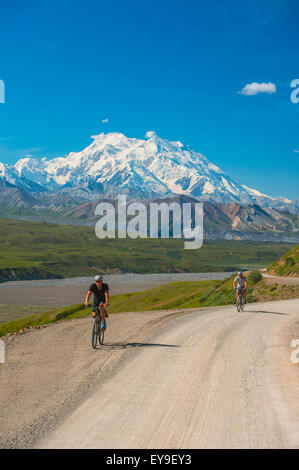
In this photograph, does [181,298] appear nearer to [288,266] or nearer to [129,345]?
[288,266]

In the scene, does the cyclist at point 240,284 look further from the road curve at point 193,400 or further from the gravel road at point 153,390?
the road curve at point 193,400

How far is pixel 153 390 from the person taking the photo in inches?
569

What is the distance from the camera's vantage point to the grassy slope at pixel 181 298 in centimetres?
4875

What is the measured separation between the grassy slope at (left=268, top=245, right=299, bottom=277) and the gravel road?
35522mm

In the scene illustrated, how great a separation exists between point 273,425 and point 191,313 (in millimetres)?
23433

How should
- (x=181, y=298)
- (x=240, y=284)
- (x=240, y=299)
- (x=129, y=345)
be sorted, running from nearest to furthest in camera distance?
(x=129, y=345), (x=240, y=299), (x=240, y=284), (x=181, y=298)

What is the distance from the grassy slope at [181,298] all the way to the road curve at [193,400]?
26.3m

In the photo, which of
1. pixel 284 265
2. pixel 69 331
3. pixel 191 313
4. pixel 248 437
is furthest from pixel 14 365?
pixel 284 265

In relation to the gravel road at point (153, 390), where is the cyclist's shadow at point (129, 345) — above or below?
below

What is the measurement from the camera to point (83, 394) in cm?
1417

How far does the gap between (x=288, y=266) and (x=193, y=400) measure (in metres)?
51.7

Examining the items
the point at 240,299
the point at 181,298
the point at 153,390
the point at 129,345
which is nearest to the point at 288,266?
the point at 181,298

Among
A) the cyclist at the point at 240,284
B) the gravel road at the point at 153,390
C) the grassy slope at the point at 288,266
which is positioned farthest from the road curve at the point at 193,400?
the grassy slope at the point at 288,266
